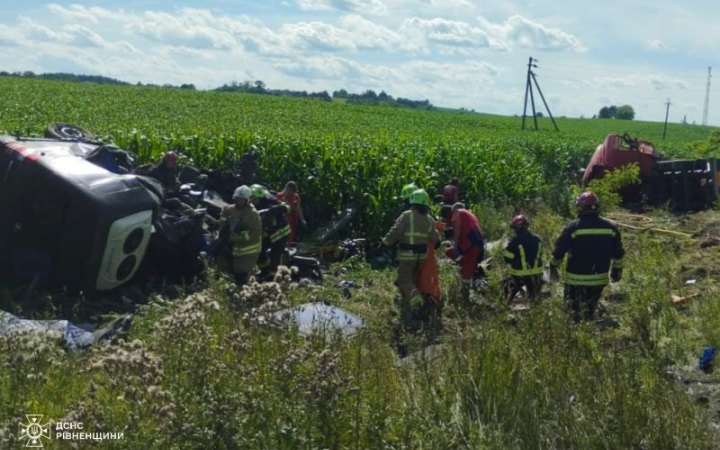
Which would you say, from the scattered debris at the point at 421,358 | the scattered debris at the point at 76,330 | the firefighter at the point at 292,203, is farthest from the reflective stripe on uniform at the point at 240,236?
the scattered debris at the point at 421,358

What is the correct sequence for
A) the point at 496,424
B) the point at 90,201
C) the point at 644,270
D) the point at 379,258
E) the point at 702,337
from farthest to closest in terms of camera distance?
1. the point at 379,258
2. the point at 644,270
3. the point at 90,201
4. the point at 702,337
5. the point at 496,424

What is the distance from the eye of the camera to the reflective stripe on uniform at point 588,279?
1003 centimetres

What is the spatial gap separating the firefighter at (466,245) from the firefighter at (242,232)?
250 cm

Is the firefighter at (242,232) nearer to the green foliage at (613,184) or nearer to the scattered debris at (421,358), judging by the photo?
the scattered debris at (421,358)

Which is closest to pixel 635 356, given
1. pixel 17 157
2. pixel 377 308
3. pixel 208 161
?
pixel 377 308

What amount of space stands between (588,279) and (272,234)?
13.9 feet

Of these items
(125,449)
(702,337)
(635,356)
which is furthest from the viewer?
(702,337)

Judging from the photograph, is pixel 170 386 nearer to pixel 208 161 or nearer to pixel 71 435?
pixel 71 435

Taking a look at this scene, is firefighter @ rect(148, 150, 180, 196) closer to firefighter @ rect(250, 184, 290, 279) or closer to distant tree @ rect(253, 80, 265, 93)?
firefighter @ rect(250, 184, 290, 279)

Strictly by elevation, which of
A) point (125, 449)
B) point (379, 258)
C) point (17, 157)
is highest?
point (17, 157)

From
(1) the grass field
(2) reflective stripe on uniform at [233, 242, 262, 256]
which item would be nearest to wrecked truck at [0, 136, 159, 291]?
(2) reflective stripe on uniform at [233, 242, 262, 256]

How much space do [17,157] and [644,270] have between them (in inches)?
324

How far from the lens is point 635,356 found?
6680mm

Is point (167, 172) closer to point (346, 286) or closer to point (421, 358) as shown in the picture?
point (346, 286)
